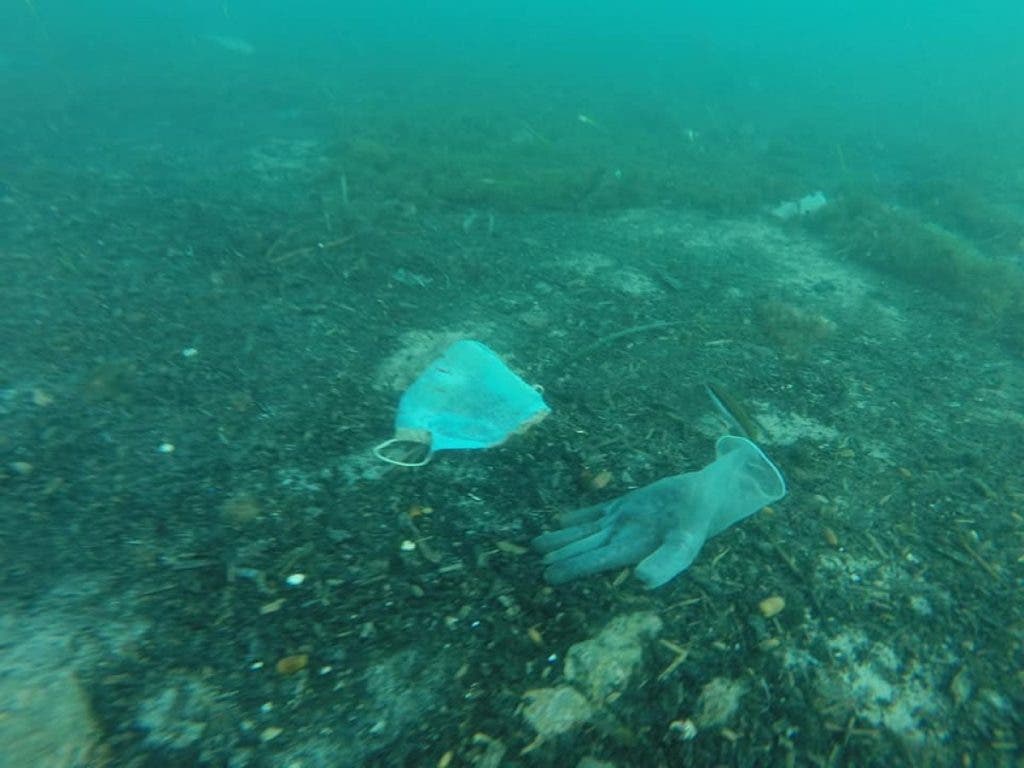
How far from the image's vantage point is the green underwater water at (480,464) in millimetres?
2652

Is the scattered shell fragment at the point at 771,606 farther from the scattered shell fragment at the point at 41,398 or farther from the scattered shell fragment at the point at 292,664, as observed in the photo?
the scattered shell fragment at the point at 41,398

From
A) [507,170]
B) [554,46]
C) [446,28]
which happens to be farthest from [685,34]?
[507,170]

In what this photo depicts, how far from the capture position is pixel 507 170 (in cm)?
1212

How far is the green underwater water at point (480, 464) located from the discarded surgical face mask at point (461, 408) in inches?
5.1

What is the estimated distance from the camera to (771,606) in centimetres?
327

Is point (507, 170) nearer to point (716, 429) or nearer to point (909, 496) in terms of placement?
point (716, 429)

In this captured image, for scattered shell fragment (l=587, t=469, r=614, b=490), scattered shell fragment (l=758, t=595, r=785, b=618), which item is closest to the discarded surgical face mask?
scattered shell fragment (l=587, t=469, r=614, b=490)

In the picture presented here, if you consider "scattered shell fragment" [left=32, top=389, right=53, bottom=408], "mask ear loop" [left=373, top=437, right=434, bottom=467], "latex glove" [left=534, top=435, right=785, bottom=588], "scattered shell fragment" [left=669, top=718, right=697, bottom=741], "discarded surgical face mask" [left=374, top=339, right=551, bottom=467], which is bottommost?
"scattered shell fragment" [left=32, top=389, right=53, bottom=408]

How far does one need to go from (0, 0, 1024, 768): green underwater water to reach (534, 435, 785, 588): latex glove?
0.48ft

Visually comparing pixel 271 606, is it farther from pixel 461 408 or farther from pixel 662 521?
pixel 662 521

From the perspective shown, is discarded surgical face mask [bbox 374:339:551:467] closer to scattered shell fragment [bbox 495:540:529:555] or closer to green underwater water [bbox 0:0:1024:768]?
green underwater water [bbox 0:0:1024:768]

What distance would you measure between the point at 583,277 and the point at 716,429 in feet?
11.1

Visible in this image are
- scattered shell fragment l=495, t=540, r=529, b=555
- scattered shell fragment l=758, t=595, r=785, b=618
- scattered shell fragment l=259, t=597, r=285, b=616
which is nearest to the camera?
scattered shell fragment l=259, t=597, r=285, b=616

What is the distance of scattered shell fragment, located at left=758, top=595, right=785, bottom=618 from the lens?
128 inches
